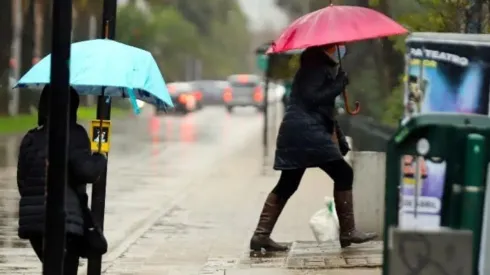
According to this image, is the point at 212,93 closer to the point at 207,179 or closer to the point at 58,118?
the point at 207,179

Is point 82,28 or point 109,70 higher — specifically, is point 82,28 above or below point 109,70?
above

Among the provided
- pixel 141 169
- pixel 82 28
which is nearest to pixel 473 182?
pixel 141 169

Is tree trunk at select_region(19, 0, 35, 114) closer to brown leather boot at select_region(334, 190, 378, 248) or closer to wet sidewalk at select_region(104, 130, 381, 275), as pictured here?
wet sidewalk at select_region(104, 130, 381, 275)

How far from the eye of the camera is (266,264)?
331 inches

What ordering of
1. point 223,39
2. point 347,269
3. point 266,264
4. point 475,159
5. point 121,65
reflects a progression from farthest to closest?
point 223,39
point 266,264
point 347,269
point 121,65
point 475,159

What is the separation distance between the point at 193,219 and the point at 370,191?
3.38 m

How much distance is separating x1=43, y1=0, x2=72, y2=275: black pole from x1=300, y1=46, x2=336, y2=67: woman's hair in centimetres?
343

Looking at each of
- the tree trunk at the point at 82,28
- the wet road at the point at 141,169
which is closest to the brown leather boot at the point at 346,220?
the wet road at the point at 141,169

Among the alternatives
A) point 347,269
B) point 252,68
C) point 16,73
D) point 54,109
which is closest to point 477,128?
point 54,109

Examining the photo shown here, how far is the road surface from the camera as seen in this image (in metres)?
8.57

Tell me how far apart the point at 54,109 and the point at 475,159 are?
214 centimetres

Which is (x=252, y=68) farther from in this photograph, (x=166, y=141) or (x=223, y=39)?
(x=166, y=141)

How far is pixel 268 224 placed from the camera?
8.79m

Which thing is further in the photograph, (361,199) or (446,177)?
(361,199)
